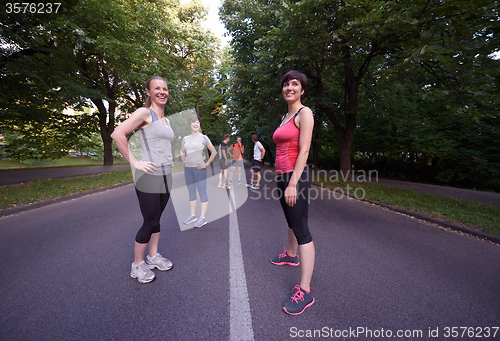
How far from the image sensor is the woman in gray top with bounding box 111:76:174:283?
2258 mm

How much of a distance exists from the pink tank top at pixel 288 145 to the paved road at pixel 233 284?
4.58 feet

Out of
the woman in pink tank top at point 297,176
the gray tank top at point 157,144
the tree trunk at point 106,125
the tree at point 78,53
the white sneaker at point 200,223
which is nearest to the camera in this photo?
the woman in pink tank top at point 297,176

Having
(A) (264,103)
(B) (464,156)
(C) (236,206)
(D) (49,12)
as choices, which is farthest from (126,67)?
(B) (464,156)

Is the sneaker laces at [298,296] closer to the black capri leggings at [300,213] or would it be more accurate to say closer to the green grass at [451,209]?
the black capri leggings at [300,213]

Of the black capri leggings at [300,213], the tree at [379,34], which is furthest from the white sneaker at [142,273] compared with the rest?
the tree at [379,34]

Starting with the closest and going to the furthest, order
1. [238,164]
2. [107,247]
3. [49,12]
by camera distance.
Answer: [107,247], [49,12], [238,164]

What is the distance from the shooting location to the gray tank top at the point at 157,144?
2297 millimetres

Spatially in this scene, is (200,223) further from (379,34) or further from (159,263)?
(379,34)

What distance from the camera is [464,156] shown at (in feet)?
39.4

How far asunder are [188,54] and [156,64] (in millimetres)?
8805

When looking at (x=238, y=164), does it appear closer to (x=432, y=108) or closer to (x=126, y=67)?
(x=126, y=67)

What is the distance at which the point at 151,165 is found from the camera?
2.26 m

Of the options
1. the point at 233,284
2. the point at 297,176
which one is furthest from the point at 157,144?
the point at 233,284

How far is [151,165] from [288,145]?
1497 millimetres
